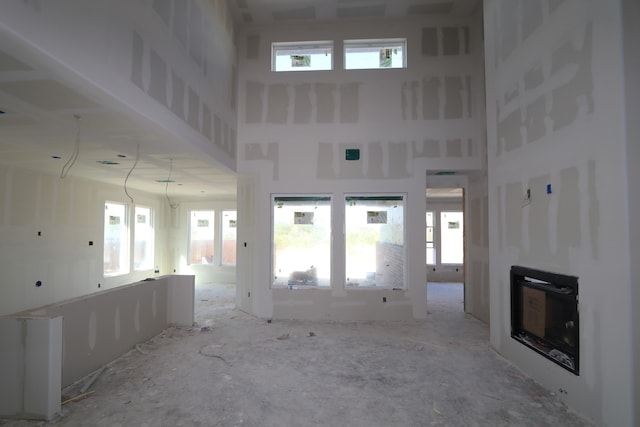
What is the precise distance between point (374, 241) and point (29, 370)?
4907mm

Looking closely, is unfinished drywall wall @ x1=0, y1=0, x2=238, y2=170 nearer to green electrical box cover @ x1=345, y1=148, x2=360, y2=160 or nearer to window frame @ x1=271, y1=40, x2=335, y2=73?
window frame @ x1=271, y1=40, x2=335, y2=73

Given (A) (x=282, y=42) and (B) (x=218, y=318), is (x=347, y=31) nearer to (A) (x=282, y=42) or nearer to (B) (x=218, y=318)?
(A) (x=282, y=42)

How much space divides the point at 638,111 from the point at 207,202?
9397 millimetres

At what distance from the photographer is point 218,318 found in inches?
228

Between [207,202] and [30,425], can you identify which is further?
[207,202]

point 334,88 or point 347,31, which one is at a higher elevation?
point 347,31

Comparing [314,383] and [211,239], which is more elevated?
[211,239]

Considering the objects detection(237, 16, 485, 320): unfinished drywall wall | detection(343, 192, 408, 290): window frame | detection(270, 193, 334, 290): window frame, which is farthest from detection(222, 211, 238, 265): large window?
detection(343, 192, 408, 290): window frame

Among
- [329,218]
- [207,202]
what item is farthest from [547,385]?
[207,202]

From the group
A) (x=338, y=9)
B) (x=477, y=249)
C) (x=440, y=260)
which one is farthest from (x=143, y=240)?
(x=440, y=260)

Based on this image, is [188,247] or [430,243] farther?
[430,243]

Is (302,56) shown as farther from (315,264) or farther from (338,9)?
(315,264)

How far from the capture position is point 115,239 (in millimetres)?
7922

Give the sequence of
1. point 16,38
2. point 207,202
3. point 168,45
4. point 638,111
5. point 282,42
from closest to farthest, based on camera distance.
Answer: point 16,38
point 638,111
point 168,45
point 282,42
point 207,202
